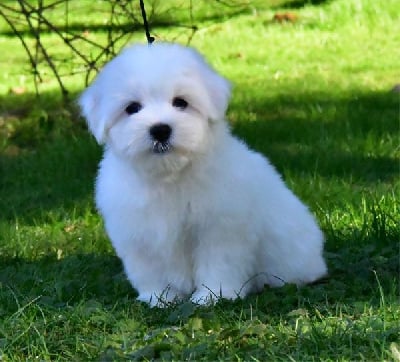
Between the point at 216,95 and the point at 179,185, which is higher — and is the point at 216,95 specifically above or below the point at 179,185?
above

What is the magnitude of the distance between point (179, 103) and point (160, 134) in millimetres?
225

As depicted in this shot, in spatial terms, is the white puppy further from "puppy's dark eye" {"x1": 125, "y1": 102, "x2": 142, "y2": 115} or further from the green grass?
the green grass

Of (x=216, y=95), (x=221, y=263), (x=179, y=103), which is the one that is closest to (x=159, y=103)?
(x=179, y=103)

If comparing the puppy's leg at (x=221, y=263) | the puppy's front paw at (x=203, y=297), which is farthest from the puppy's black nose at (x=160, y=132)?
the puppy's front paw at (x=203, y=297)

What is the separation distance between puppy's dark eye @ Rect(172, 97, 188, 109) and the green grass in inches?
33.0

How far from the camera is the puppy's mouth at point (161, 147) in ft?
14.3

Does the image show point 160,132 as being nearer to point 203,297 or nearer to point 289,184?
point 203,297

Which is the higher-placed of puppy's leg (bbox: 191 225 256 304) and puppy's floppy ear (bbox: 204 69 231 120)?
puppy's floppy ear (bbox: 204 69 231 120)

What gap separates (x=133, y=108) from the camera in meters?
4.51

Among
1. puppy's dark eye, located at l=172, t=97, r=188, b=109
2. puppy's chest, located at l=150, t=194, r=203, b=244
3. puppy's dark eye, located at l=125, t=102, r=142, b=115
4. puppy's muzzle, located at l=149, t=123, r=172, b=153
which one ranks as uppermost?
puppy's dark eye, located at l=172, t=97, r=188, b=109

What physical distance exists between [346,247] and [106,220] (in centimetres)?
148

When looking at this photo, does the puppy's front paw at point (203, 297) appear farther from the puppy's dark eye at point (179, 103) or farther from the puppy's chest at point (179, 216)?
the puppy's dark eye at point (179, 103)

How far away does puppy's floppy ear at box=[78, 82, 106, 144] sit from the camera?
15.1 ft

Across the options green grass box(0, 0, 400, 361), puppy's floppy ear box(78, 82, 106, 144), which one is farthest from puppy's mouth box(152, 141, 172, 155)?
green grass box(0, 0, 400, 361)
